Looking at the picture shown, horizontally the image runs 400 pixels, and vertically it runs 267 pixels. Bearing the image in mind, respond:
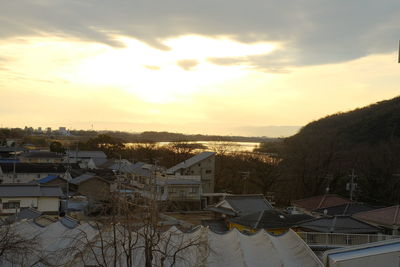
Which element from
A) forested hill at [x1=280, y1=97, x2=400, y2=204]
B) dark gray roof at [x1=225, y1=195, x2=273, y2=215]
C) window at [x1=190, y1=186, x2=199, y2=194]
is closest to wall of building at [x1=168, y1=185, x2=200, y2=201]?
window at [x1=190, y1=186, x2=199, y2=194]

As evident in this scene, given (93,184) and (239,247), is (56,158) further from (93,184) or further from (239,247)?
(239,247)

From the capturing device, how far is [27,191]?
1902 cm

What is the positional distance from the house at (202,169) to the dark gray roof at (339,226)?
17.1 m

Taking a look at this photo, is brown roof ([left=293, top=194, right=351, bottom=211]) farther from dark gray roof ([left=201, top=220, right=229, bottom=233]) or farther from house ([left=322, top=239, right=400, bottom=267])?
house ([left=322, top=239, right=400, bottom=267])

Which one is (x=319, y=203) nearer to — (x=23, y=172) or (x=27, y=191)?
(x=27, y=191)

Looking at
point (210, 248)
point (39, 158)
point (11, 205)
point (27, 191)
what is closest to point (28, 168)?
point (39, 158)

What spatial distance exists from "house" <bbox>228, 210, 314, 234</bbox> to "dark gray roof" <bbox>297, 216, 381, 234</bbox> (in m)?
0.81

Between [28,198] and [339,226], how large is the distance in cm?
1493

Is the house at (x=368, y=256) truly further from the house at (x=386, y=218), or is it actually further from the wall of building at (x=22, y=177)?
the wall of building at (x=22, y=177)

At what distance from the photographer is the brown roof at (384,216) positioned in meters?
13.2

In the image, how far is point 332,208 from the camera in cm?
1734

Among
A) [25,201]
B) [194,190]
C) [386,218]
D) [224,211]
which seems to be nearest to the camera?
[386,218]

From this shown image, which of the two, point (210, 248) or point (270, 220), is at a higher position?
point (210, 248)

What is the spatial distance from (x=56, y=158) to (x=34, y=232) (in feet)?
117
